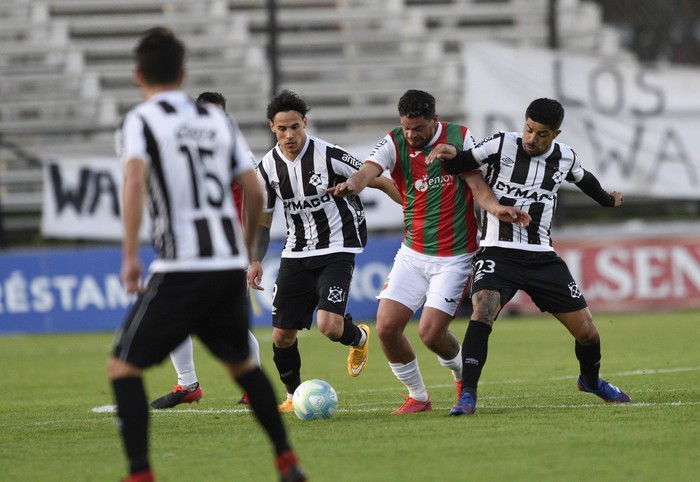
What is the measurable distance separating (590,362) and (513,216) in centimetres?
121

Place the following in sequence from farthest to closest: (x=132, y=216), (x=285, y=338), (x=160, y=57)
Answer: (x=285, y=338)
(x=160, y=57)
(x=132, y=216)

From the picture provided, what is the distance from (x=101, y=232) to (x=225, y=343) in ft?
41.0

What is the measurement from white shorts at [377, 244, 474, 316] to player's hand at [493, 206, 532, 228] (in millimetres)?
677

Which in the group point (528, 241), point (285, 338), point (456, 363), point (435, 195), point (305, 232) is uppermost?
point (435, 195)

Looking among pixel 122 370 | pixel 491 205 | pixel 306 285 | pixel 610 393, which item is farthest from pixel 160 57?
pixel 610 393

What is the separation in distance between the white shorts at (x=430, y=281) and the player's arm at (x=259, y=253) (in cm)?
89

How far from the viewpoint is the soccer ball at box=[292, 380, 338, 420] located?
7.54m

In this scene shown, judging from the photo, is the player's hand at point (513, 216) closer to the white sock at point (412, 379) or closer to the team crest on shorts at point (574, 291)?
the team crest on shorts at point (574, 291)

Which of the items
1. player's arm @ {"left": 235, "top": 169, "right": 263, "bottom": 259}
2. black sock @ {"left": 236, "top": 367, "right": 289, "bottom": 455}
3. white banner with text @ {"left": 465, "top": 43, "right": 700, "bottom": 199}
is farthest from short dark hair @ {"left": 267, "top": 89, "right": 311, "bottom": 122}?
white banner with text @ {"left": 465, "top": 43, "right": 700, "bottom": 199}

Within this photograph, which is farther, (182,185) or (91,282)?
(91,282)

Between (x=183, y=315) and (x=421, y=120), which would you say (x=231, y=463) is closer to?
(x=183, y=315)

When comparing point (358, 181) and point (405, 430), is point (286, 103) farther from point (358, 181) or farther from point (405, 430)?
point (405, 430)

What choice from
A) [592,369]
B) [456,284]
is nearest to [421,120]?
[456,284]

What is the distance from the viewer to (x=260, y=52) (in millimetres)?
22734
